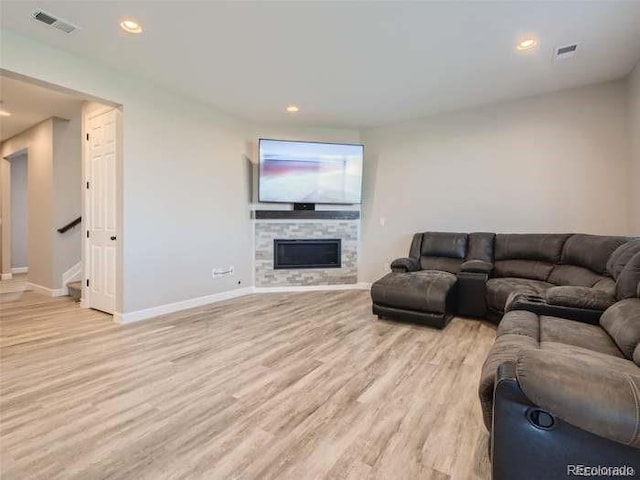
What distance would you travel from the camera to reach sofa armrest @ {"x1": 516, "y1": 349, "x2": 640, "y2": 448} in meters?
0.91

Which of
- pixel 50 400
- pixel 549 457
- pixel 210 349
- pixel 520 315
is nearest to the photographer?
pixel 549 457

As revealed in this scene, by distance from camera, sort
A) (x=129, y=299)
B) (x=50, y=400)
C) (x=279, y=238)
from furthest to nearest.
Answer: (x=279, y=238)
(x=129, y=299)
(x=50, y=400)

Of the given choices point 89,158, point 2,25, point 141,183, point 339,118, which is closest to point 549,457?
point 141,183

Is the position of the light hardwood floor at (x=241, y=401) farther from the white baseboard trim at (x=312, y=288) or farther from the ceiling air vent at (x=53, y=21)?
the ceiling air vent at (x=53, y=21)

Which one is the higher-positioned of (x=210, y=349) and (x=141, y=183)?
(x=141, y=183)

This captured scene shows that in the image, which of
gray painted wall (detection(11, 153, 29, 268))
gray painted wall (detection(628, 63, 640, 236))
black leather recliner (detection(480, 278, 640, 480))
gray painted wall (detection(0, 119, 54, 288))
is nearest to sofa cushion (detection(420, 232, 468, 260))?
gray painted wall (detection(628, 63, 640, 236))

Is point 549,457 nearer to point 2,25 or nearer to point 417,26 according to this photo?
point 417,26

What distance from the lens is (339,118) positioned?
500cm

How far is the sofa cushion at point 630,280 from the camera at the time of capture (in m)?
2.00

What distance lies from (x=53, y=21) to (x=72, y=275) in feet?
12.6

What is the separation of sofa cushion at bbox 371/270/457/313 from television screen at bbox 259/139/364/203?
213 cm

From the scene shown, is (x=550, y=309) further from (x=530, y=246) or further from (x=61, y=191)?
(x=61, y=191)

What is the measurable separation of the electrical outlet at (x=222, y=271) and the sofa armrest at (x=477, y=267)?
10.4 feet

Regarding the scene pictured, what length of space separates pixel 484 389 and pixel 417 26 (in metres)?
2.65
